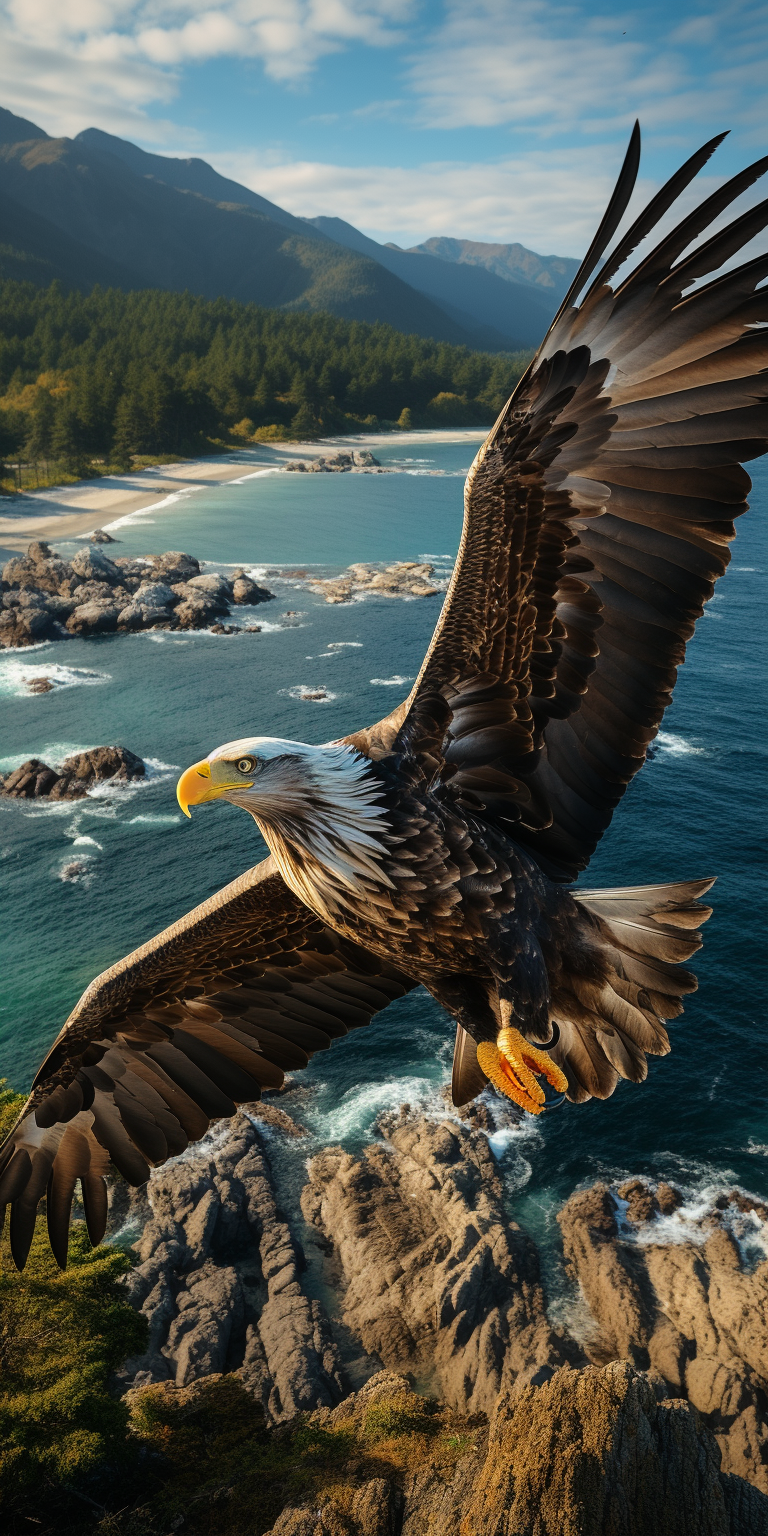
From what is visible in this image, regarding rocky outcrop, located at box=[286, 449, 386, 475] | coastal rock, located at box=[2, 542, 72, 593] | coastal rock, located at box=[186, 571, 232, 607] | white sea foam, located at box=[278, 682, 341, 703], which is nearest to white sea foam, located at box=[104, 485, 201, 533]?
coastal rock, located at box=[2, 542, 72, 593]

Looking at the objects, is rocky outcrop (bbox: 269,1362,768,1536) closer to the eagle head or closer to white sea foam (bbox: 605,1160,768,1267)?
white sea foam (bbox: 605,1160,768,1267)

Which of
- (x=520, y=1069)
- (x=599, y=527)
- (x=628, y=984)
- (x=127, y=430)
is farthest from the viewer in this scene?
(x=127, y=430)

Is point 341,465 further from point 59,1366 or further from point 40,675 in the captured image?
point 59,1366

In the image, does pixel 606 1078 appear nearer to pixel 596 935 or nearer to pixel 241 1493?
pixel 596 935

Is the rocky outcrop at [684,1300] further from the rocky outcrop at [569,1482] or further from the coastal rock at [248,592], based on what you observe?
→ the coastal rock at [248,592]

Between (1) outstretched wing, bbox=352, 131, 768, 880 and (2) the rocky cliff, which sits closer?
(1) outstretched wing, bbox=352, 131, 768, 880

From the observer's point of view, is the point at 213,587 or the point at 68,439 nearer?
the point at 213,587

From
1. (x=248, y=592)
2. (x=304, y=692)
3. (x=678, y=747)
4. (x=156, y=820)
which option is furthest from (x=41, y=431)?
(x=678, y=747)
